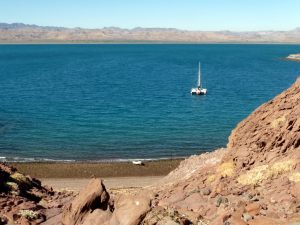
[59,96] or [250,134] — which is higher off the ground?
[250,134]

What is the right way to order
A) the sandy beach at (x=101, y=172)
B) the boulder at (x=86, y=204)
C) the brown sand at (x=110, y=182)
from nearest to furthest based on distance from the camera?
the boulder at (x=86, y=204) < the brown sand at (x=110, y=182) < the sandy beach at (x=101, y=172)

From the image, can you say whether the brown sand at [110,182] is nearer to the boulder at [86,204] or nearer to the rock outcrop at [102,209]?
the rock outcrop at [102,209]

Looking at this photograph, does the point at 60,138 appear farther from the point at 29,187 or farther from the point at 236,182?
the point at 236,182

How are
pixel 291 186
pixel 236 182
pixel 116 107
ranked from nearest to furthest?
pixel 291 186 < pixel 236 182 < pixel 116 107

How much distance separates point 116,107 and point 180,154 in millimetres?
35170

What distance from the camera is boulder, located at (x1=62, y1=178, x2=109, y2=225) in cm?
1905

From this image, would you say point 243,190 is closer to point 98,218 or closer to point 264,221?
point 264,221

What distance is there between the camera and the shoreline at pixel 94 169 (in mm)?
51281

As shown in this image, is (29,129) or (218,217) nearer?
(218,217)

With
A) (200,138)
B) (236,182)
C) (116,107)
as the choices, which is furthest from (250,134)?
(116,107)

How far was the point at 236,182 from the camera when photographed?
78.2ft

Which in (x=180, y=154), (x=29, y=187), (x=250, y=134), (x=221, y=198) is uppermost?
(x=250, y=134)

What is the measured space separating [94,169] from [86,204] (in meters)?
34.0

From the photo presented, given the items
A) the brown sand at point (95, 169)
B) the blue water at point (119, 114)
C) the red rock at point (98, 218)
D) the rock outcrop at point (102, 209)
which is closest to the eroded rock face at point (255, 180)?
the rock outcrop at point (102, 209)
